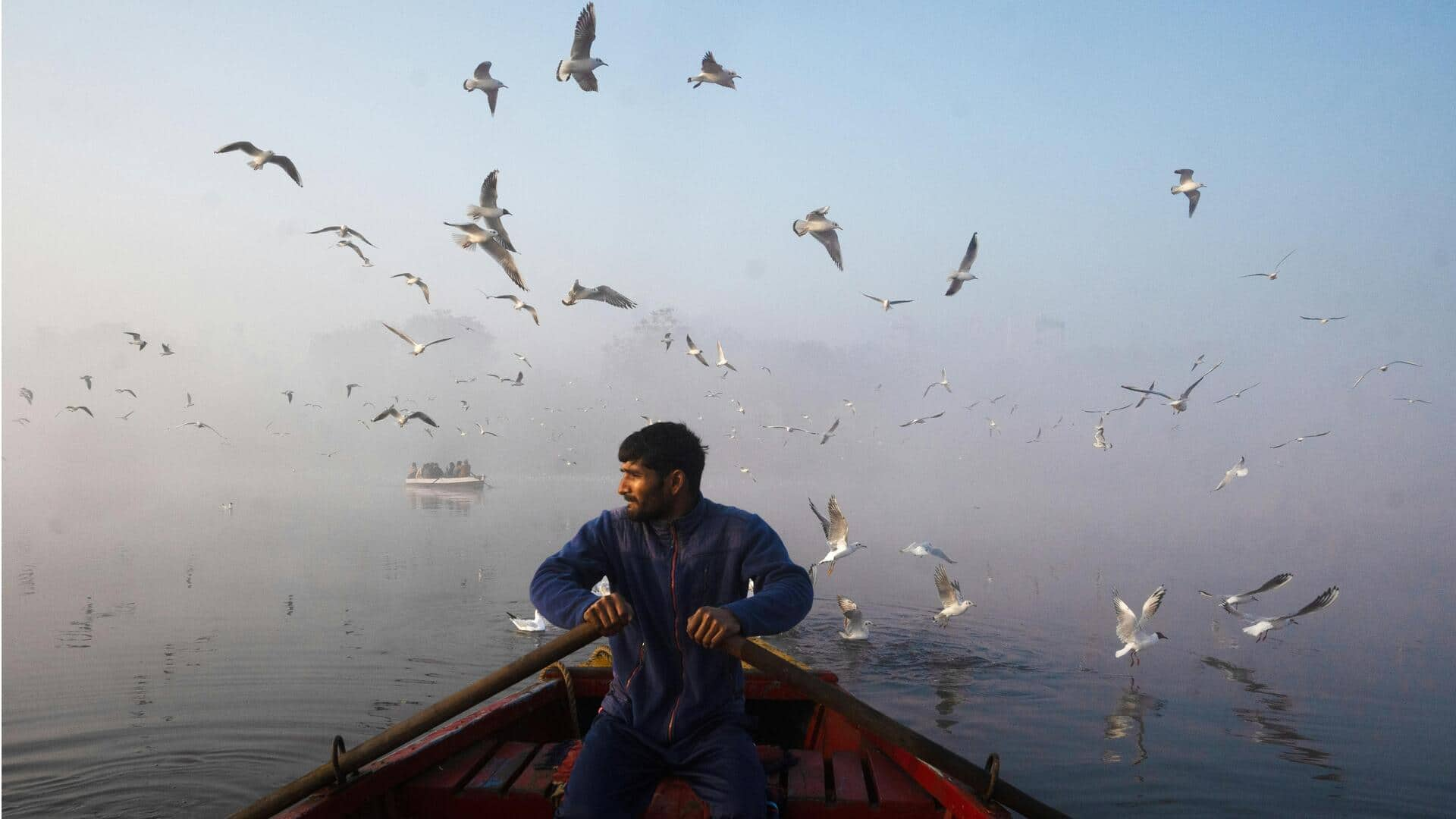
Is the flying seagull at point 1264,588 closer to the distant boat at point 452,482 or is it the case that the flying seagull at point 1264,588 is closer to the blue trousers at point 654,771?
the blue trousers at point 654,771

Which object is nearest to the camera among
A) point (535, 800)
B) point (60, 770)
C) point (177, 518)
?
point (535, 800)

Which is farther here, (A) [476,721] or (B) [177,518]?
(B) [177,518]

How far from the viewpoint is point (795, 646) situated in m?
11.1

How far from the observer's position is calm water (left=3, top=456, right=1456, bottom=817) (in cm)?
689

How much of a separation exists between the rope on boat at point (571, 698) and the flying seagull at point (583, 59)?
24.8 ft

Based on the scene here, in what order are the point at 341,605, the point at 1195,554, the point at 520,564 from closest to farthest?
the point at 341,605
the point at 520,564
the point at 1195,554

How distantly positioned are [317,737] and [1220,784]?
7.32 metres

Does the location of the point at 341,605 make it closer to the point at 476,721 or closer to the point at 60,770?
the point at 60,770

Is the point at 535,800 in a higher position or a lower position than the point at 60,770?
higher

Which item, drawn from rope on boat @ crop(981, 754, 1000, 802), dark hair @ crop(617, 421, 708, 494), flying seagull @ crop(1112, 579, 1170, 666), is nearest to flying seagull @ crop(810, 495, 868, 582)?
flying seagull @ crop(1112, 579, 1170, 666)

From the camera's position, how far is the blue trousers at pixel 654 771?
327 cm

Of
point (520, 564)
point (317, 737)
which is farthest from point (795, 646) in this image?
point (520, 564)

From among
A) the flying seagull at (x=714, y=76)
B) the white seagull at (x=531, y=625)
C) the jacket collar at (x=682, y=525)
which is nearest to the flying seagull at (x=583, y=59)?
the flying seagull at (x=714, y=76)

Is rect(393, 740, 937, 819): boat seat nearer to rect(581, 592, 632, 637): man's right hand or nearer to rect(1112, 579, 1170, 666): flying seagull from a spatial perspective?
rect(581, 592, 632, 637): man's right hand
